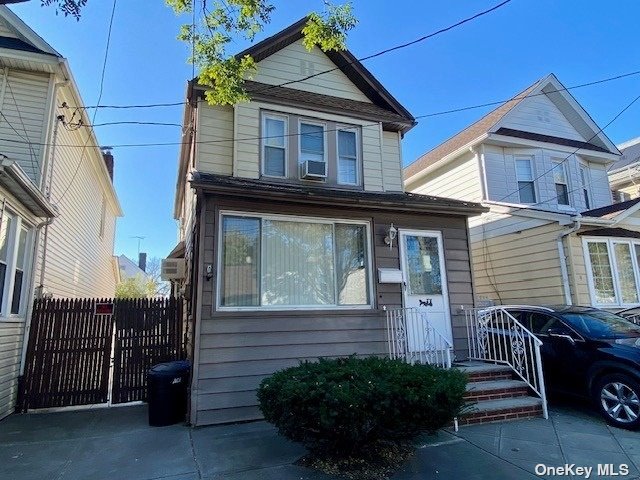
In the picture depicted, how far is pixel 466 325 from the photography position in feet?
24.9

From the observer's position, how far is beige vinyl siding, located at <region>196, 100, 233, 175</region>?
7445 mm

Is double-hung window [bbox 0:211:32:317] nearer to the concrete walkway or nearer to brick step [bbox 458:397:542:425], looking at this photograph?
the concrete walkway

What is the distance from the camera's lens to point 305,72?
8.70 meters

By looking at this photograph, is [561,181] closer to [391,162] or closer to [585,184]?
[585,184]

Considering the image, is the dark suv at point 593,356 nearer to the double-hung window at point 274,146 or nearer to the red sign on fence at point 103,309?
the double-hung window at point 274,146

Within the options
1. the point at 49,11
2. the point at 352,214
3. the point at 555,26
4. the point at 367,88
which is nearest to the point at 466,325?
the point at 352,214

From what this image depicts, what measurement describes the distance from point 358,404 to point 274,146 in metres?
5.54

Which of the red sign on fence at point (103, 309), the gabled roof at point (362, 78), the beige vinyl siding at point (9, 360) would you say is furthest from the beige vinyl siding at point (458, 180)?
the beige vinyl siding at point (9, 360)

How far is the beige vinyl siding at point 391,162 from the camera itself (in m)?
8.67

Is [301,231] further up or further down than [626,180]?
further down

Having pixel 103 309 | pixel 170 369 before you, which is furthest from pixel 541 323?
pixel 103 309

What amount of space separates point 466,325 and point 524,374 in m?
1.34

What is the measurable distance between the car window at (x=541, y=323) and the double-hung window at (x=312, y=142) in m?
4.79

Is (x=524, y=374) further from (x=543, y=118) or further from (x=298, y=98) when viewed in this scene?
(x=543, y=118)
